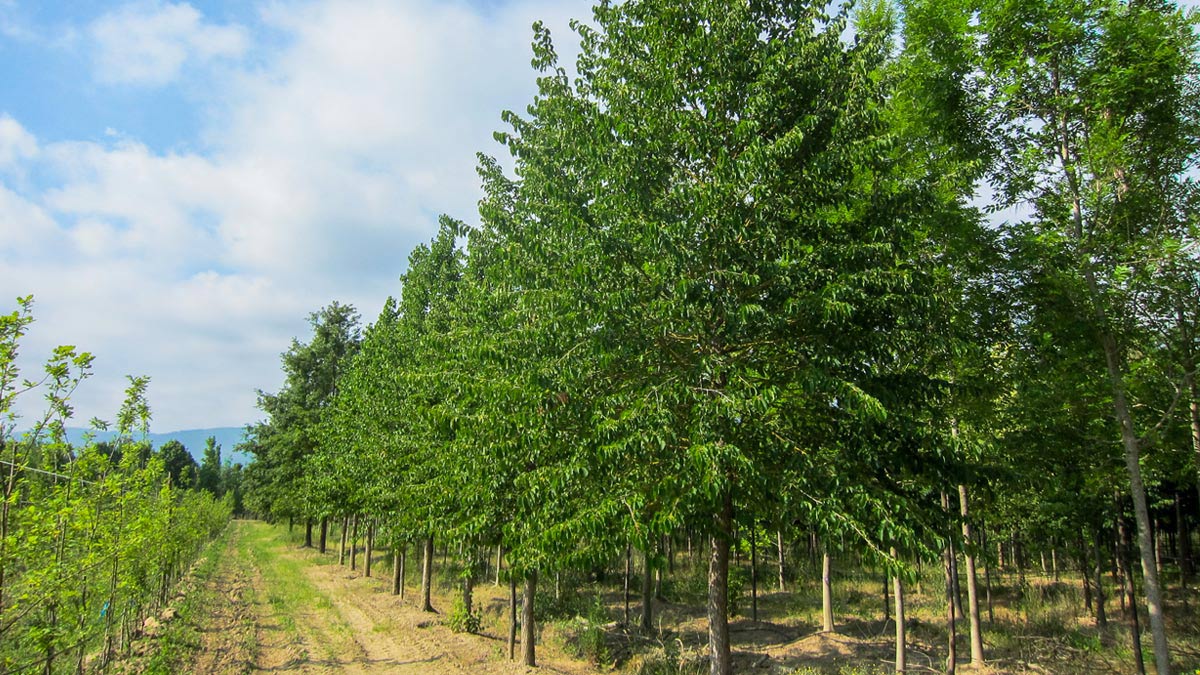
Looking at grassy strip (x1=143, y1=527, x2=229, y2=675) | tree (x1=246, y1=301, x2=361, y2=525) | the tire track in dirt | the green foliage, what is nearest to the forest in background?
grassy strip (x1=143, y1=527, x2=229, y2=675)

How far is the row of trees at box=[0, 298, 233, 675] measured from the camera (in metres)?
7.25

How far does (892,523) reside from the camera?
247 inches

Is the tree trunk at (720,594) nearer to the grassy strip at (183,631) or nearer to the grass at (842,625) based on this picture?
the grass at (842,625)

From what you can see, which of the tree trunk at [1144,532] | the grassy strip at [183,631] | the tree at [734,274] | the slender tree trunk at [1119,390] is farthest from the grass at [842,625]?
the tree at [734,274]

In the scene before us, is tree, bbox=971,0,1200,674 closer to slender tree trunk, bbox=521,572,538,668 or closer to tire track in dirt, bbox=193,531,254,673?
slender tree trunk, bbox=521,572,538,668

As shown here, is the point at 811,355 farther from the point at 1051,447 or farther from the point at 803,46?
the point at 1051,447

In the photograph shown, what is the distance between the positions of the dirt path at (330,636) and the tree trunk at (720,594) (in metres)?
6.10

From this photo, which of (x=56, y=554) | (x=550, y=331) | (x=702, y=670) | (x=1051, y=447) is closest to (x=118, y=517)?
(x=56, y=554)

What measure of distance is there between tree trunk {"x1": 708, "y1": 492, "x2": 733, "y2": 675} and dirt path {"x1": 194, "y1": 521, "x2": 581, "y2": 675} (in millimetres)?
6101

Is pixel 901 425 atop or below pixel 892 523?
atop

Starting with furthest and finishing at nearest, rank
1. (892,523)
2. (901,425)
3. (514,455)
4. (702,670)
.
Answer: (702,670) → (514,455) → (901,425) → (892,523)

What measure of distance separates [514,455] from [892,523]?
6175mm

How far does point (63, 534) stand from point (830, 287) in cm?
1105

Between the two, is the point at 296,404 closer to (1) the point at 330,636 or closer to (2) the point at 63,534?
(1) the point at 330,636
